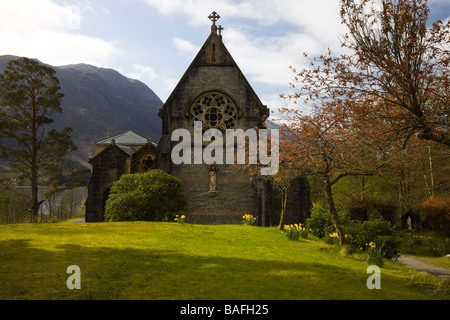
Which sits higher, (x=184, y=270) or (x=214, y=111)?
(x=214, y=111)

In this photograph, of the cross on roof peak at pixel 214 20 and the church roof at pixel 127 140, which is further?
the church roof at pixel 127 140

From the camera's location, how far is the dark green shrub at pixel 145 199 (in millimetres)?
17516

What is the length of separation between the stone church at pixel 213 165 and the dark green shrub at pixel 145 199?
2.44 meters

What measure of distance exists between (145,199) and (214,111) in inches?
330

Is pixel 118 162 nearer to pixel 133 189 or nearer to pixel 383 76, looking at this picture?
pixel 133 189

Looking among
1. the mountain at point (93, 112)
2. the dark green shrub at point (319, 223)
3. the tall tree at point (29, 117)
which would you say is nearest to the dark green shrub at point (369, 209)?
the dark green shrub at point (319, 223)

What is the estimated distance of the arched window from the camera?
21984 millimetres

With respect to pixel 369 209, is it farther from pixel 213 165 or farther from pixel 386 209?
pixel 213 165

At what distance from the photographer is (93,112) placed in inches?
6088

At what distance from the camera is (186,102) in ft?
71.8

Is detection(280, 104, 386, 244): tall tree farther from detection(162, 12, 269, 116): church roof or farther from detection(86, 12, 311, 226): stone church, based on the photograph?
detection(162, 12, 269, 116): church roof

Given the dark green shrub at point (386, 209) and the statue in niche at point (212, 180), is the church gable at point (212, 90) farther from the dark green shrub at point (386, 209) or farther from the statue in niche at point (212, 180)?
the dark green shrub at point (386, 209)

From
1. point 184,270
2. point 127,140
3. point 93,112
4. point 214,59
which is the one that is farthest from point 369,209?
point 93,112
